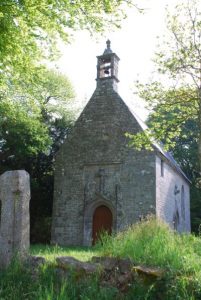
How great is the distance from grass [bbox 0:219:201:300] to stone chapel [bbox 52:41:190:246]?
434 inches

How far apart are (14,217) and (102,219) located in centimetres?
1225

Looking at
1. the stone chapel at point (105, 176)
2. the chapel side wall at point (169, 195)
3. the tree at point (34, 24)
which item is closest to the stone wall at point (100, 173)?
the stone chapel at point (105, 176)

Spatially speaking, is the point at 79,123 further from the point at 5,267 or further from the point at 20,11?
the point at 5,267

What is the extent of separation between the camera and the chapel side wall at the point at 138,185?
776 inches

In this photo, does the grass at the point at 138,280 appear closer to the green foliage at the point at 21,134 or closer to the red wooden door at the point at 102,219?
the red wooden door at the point at 102,219

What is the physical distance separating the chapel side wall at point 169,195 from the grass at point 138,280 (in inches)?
412

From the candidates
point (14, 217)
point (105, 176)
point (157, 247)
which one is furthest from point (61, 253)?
point (105, 176)

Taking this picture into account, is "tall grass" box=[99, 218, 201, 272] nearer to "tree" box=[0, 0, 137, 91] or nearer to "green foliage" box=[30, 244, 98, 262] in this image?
"green foliage" box=[30, 244, 98, 262]

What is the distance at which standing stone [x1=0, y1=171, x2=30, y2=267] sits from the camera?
8.80 meters

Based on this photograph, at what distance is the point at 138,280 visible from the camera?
6.94 metres

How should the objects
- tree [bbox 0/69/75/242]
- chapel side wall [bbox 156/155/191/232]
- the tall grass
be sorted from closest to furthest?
the tall grass < chapel side wall [bbox 156/155/191/232] < tree [bbox 0/69/75/242]

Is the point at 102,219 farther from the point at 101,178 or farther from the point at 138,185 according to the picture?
the point at 138,185

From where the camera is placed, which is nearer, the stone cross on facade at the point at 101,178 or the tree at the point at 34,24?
the tree at the point at 34,24

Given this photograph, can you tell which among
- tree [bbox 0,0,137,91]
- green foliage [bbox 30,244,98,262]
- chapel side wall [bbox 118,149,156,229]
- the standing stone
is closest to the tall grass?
green foliage [bbox 30,244,98,262]
